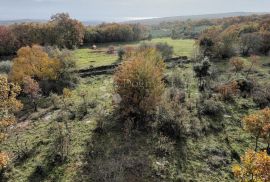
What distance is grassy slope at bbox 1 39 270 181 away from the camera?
31828 millimetres

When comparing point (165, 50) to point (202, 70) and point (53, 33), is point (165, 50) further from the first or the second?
point (53, 33)

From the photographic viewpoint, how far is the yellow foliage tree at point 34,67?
5661cm

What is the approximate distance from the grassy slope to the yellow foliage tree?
14.9m

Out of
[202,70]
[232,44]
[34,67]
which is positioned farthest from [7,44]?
[232,44]

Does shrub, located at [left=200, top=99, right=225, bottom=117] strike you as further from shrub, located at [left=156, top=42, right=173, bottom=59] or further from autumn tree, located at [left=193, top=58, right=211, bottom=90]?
shrub, located at [left=156, top=42, right=173, bottom=59]

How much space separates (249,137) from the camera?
39.4 meters

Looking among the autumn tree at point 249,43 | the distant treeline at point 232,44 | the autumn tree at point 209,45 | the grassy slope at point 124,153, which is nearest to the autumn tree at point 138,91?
the grassy slope at point 124,153

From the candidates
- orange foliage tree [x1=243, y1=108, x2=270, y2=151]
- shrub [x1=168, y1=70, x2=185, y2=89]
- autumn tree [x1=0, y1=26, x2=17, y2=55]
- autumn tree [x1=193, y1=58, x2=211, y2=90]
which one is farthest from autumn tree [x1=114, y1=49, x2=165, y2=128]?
autumn tree [x1=0, y1=26, x2=17, y2=55]

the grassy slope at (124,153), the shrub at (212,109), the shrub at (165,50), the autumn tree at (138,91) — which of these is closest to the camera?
the grassy slope at (124,153)

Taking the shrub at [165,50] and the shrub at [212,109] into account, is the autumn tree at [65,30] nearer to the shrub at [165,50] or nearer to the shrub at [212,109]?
the shrub at [165,50]

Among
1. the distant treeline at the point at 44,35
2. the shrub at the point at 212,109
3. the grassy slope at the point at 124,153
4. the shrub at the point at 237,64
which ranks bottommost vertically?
the grassy slope at the point at 124,153

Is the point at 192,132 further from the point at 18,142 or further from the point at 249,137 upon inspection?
the point at 18,142

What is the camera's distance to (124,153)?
35156 mm

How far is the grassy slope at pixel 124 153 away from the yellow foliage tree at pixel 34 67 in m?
14.9
